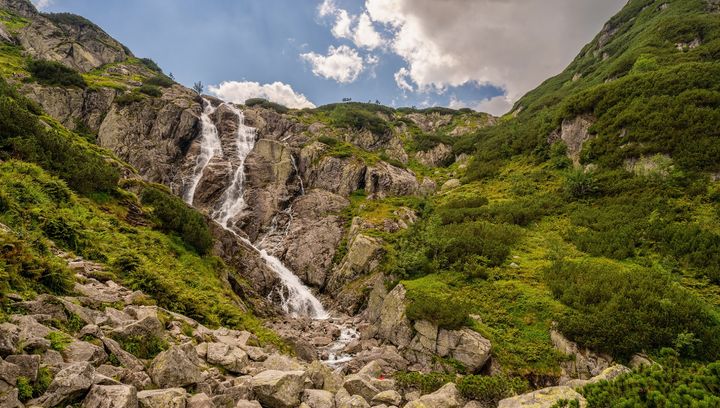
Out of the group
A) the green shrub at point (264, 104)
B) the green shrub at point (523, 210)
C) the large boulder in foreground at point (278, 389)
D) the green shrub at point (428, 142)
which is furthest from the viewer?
the green shrub at point (264, 104)

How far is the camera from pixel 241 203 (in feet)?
169

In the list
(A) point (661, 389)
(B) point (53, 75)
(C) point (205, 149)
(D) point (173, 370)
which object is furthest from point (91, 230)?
(B) point (53, 75)

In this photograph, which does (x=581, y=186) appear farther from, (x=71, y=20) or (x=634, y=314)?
(x=71, y=20)

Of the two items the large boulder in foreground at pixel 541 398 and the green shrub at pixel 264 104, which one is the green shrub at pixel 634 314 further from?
the green shrub at pixel 264 104

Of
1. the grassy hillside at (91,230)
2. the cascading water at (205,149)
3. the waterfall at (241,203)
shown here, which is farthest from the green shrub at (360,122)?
the grassy hillside at (91,230)

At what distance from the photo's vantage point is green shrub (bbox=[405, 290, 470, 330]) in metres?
18.1

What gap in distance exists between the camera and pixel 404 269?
2561cm

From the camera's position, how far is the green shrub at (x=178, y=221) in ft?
77.4

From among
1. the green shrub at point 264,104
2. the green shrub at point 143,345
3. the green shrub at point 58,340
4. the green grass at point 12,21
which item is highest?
the green grass at point 12,21

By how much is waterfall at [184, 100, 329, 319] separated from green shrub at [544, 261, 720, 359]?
21.5 meters

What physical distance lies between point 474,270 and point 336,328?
1155cm

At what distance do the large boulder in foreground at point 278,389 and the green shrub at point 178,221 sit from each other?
17.4 meters

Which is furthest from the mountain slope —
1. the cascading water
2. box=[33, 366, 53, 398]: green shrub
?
box=[33, 366, 53, 398]: green shrub

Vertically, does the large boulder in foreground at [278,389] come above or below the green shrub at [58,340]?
below
